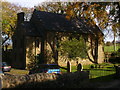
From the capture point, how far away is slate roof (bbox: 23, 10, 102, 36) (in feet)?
114

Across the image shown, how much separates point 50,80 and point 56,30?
23057 millimetres

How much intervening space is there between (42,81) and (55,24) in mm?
24946

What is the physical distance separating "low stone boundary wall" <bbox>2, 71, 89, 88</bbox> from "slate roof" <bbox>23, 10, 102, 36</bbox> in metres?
21.6

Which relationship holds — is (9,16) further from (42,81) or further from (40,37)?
(42,81)

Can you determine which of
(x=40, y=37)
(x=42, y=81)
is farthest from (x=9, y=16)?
(x=42, y=81)

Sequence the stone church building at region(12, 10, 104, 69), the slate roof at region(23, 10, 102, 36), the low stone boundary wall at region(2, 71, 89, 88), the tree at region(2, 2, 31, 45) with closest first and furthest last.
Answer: the low stone boundary wall at region(2, 71, 89, 88)
the stone church building at region(12, 10, 104, 69)
the slate roof at region(23, 10, 102, 36)
the tree at region(2, 2, 31, 45)

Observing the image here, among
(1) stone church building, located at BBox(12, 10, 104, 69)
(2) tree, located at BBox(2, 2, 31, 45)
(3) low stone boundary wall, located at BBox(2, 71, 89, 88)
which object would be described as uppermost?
(2) tree, located at BBox(2, 2, 31, 45)

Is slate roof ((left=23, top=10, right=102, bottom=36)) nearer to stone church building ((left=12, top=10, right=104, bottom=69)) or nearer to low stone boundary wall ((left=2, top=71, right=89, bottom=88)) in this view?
stone church building ((left=12, top=10, right=104, bottom=69))

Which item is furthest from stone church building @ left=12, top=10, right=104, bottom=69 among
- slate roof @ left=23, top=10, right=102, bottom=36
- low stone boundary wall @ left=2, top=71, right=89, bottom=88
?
low stone boundary wall @ left=2, top=71, right=89, bottom=88

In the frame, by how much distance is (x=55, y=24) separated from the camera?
3600cm

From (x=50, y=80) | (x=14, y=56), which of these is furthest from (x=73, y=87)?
(x=14, y=56)

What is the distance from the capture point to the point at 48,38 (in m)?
33.8

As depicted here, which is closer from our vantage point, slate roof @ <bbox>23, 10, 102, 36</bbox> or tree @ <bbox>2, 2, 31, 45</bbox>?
slate roof @ <bbox>23, 10, 102, 36</bbox>

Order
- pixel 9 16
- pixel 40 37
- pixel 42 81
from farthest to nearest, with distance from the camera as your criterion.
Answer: pixel 9 16
pixel 40 37
pixel 42 81
